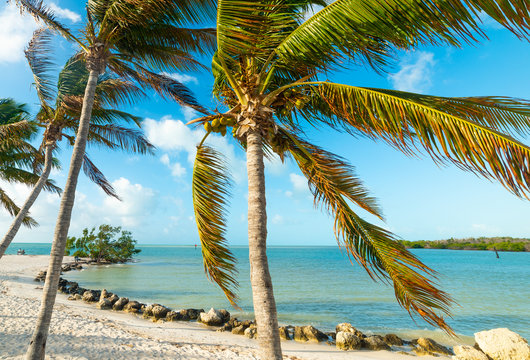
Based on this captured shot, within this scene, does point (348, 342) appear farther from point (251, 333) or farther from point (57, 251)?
point (57, 251)

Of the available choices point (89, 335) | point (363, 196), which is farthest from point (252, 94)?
point (89, 335)

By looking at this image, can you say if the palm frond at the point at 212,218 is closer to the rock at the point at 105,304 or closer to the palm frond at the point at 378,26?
the palm frond at the point at 378,26

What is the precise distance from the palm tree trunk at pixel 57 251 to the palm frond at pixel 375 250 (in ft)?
13.6

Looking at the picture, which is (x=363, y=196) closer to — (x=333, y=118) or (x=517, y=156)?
(x=333, y=118)

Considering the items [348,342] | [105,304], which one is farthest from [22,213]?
[348,342]

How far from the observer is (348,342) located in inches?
364

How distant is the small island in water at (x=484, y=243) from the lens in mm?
105812

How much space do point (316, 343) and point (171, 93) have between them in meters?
8.88

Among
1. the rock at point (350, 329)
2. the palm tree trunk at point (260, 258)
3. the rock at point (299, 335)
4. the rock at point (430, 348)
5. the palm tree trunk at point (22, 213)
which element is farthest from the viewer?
the rock at point (350, 329)

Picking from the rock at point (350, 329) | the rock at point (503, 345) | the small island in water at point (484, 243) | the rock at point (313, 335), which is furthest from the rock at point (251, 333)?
the small island in water at point (484, 243)

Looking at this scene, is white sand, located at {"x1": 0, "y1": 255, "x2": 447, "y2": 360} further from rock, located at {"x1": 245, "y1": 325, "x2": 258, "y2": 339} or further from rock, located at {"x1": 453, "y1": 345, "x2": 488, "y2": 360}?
rock, located at {"x1": 453, "y1": 345, "x2": 488, "y2": 360}

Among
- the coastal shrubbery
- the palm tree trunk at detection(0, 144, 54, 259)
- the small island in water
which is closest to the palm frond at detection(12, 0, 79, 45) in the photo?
the palm tree trunk at detection(0, 144, 54, 259)

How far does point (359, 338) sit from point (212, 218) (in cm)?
788

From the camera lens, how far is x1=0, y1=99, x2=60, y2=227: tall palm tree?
10.2 metres
